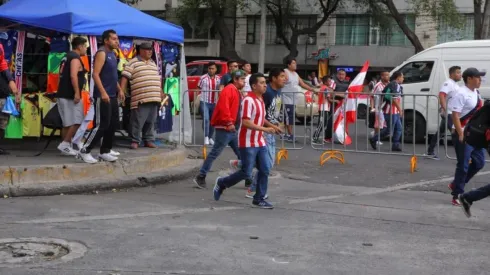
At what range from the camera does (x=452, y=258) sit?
5.73 meters

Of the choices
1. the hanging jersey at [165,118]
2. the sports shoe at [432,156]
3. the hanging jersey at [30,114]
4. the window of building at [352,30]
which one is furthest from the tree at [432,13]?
the hanging jersey at [30,114]

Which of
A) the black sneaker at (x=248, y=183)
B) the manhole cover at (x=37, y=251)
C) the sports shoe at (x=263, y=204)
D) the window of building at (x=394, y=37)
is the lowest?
the manhole cover at (x=37, y=251)

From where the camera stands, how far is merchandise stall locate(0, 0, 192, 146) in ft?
32.0

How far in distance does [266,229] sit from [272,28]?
33.2 metres

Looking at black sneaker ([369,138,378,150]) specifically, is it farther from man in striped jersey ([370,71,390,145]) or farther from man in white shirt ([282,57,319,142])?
man in white shirt ([282,57,319,142])

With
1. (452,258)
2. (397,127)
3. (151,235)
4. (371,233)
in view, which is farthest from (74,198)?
(397,127)

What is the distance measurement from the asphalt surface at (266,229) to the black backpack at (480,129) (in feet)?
2.91

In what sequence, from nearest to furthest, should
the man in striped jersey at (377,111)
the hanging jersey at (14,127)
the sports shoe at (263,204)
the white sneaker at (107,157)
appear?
the sports shoe at (263,204), the white sneaker at (107,157), the hanging jersey at (14,127), the man in striped jersey at (377,111)

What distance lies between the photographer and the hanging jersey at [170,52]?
1188cm

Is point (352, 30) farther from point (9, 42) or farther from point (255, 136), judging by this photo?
point (255, 136)

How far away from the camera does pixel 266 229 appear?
6652 millimetres

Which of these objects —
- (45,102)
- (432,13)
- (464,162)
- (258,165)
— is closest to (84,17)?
(45,102)

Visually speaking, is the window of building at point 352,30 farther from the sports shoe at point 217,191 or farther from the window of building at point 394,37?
the sports shoe at point 217,191

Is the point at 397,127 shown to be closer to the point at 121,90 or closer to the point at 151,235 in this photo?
the point at 121,90
